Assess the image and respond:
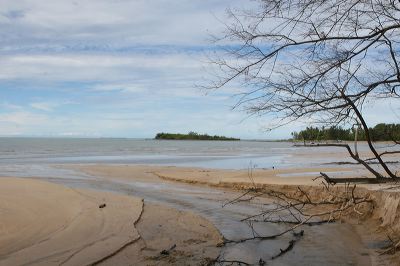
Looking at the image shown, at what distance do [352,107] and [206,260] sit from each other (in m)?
3.78

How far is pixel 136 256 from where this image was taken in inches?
314

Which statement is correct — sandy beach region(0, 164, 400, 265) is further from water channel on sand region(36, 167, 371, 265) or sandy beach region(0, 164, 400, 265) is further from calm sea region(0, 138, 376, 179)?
calm sea region(0, 138, 376, 179)

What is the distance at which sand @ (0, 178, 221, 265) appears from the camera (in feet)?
25.7

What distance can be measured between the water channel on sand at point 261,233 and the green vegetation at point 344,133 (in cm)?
288

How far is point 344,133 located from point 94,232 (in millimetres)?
5708

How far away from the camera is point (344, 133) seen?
18.8 ft

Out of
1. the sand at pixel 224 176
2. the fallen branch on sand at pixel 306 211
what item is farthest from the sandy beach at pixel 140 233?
the sand at pixel 224 176

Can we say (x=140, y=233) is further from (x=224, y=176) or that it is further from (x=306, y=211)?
(x=224, y=176)

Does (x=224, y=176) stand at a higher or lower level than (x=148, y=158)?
lower

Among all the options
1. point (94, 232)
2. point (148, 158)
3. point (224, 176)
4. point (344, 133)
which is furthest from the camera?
point (148, 158)

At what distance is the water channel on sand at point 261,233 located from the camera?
26.8ft

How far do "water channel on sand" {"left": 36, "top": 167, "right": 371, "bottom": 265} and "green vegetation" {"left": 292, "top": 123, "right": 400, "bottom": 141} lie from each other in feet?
9.44

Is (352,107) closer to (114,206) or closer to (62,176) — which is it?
(114,206)

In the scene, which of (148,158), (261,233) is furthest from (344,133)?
(148,158)
